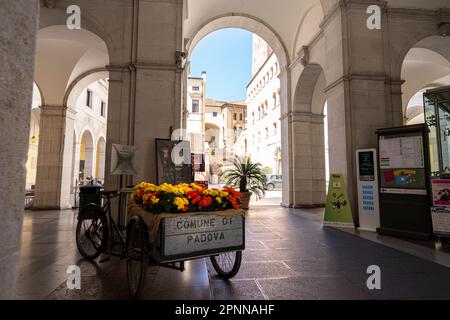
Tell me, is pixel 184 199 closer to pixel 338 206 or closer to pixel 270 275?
pixel 270 275

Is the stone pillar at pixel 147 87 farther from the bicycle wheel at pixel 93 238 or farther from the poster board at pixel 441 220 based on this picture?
the poster board at pixel 441 220

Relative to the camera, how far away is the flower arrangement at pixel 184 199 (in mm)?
2982

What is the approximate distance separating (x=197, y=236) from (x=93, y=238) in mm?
2528

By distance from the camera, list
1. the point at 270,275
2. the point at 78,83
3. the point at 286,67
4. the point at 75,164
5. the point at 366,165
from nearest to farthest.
→ the point at 270,275 < the point at 366,165 < the point at 78,83 < the point at 286,67 < the point at 75,164

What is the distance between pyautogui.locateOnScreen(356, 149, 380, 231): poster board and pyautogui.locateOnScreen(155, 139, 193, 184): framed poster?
4.77 metres

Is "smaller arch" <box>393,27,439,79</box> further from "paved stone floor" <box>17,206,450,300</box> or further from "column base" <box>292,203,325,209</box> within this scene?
"column base" <box>292,203,325,209</box>

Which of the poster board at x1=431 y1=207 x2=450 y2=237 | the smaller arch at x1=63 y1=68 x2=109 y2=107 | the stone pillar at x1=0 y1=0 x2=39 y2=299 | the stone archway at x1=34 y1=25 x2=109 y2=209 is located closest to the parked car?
the smaller arch at x1=63 y1=68 x2=109 y2=107

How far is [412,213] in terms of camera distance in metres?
6.14

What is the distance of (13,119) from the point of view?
169 cm

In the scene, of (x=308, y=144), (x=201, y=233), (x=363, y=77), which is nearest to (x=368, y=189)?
(x=363, y=77)

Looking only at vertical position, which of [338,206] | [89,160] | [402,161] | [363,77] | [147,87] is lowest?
[338,206]

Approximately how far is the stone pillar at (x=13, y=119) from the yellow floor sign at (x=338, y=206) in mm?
7216

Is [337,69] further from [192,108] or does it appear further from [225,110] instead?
[225,110]
